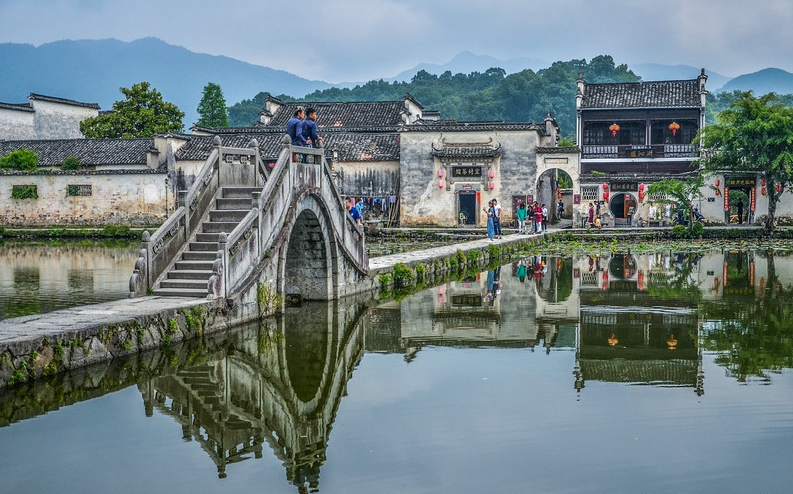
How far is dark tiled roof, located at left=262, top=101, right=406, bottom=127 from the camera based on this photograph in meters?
43.3

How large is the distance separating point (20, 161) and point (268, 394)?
3403 cm

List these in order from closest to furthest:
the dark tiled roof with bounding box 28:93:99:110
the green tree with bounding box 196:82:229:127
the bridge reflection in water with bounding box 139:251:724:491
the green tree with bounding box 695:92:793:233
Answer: the bridge reflection in water with bounding box 139:251:724:491 < the green tree with bounding box 695:92:793:233 < the dark tiled roof with bounding box 28:93:99:110 < the green tree with bounding box 196:82:229:127

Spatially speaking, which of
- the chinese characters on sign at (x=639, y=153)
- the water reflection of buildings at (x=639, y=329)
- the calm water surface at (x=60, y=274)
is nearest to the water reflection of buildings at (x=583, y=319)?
the water reflection of buildings at (x=639, y=329)

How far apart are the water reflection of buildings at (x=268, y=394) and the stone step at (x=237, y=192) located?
2419mm

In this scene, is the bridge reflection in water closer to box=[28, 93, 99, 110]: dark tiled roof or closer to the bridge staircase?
the bridge staircase

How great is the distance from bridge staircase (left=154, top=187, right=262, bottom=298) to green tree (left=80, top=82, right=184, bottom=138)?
106 feet

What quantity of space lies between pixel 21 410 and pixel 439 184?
3149 cm

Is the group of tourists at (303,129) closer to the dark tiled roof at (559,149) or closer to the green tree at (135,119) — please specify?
the dark tiled roof at (559,149)

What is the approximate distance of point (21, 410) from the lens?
26.0ft

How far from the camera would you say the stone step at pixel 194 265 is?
1254 cm

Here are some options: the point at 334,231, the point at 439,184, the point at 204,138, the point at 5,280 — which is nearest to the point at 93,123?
the point at 204,138

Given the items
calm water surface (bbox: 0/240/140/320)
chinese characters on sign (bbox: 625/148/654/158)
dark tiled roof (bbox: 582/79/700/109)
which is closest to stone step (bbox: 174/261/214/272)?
calm water surface (bbox: 0/240/140/320)

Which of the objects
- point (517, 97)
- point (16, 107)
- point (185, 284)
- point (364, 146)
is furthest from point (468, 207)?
point (517, 97)

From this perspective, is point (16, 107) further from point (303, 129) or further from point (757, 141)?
point (303, 129)
